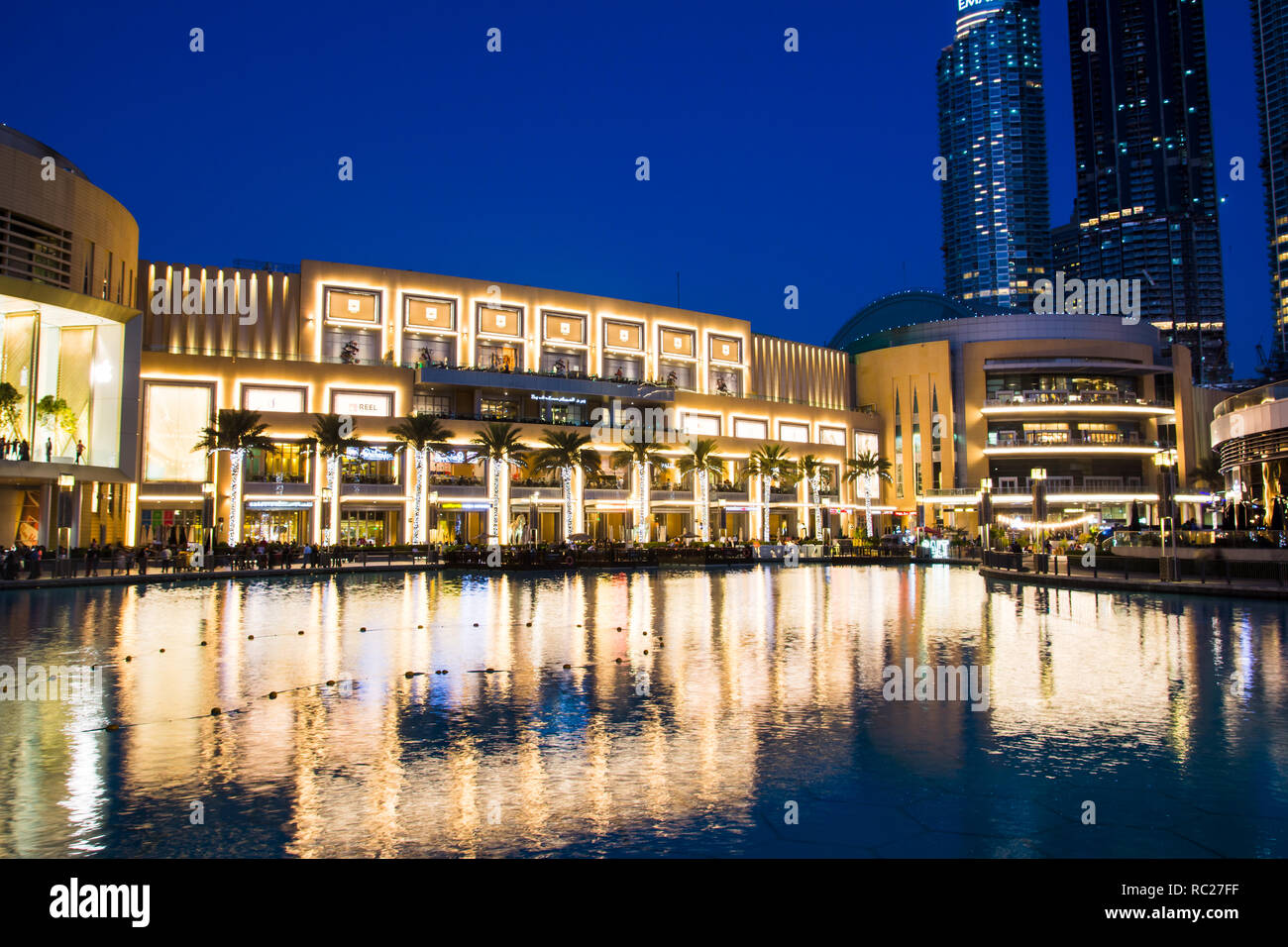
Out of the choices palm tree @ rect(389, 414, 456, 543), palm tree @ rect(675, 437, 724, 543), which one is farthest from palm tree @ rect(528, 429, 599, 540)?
palm tree @ rect(675, 437, 724, 543)

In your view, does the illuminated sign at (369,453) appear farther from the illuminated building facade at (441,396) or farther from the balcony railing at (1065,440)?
the balcony railing at (1065,440)

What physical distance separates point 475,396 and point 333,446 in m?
18.1

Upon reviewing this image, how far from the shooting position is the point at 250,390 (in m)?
66.6

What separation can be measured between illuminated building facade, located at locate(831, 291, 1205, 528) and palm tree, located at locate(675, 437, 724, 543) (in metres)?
26.8

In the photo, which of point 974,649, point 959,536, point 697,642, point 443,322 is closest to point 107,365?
point 443,322

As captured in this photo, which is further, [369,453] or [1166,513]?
[369,453]

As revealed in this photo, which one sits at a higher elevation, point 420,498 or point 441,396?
point 441,396

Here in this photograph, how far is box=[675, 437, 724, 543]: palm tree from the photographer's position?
75.9 m

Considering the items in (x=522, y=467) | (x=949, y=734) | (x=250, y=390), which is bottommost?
(x=949, y=734)

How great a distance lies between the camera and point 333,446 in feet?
200

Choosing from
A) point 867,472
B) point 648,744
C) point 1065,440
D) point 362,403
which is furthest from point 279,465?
point 1065,440

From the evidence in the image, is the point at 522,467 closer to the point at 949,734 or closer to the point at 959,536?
the point at 959,536

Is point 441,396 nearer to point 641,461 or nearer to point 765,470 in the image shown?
point 641,461
